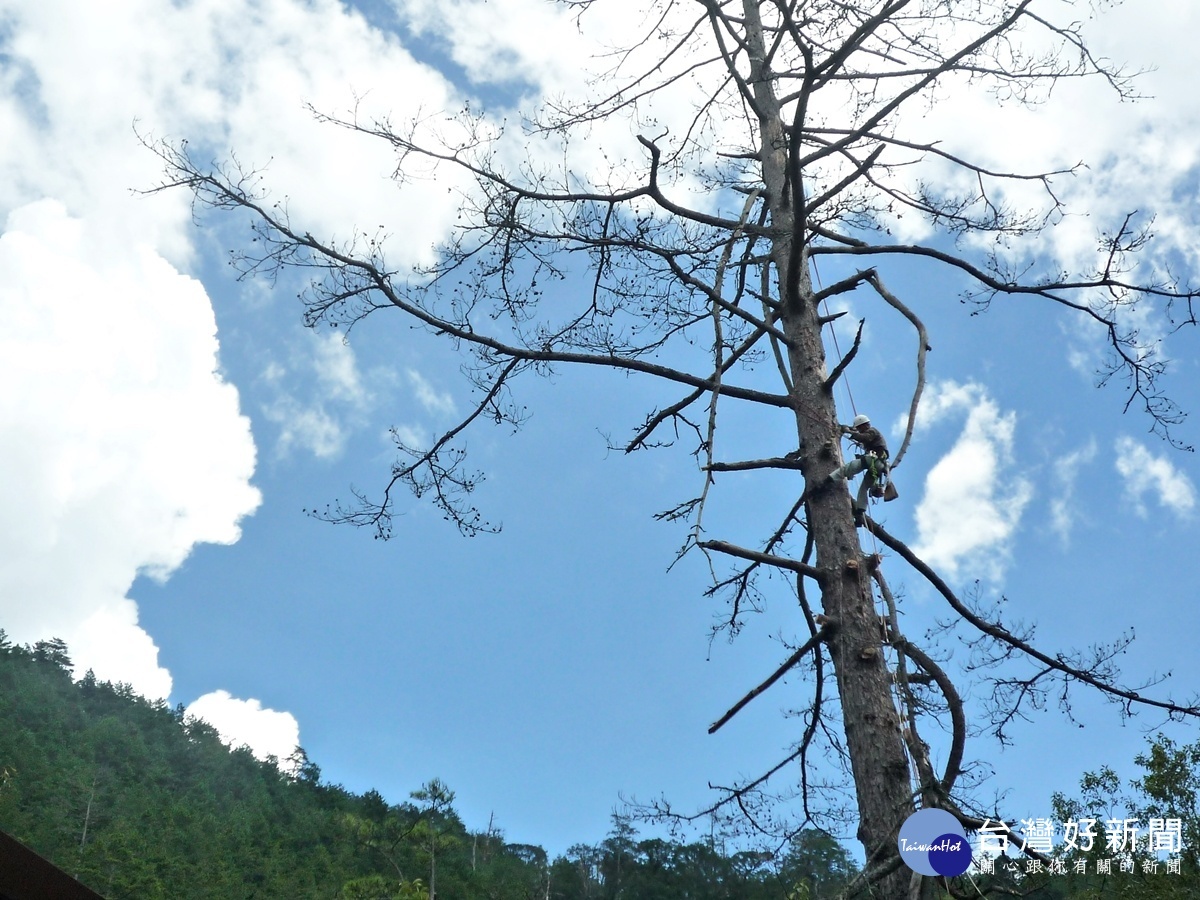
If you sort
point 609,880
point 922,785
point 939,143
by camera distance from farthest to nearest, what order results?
point 609,880, point 939,143, point 922,785

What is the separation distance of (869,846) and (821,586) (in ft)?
3.67

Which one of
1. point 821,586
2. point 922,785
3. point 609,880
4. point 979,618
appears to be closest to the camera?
point 922,785

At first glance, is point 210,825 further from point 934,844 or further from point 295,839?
point 934,844

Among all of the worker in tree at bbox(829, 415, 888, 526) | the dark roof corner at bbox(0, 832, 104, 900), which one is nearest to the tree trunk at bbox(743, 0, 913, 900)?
the worker in tree at bbox(829, 415, 888, 526)

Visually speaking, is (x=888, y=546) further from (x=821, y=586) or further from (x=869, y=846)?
(x=869, y=846)

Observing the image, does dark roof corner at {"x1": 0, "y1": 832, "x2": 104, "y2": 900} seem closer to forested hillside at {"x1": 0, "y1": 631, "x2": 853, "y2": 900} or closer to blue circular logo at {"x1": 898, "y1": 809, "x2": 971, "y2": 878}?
blue circular logo at {"x1": 898, "y1": 809, "x2": 971, "y2": 878}

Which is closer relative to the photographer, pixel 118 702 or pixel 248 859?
pixel 248 859

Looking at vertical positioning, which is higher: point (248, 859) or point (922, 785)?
point (248, 859)

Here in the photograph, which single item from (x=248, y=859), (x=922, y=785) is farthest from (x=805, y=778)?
(x=248, y=859)

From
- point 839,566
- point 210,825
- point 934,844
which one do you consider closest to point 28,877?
point 934,844

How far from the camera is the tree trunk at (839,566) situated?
3.80m

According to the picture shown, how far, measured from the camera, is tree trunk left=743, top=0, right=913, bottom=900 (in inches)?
150

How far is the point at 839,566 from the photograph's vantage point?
435 cm

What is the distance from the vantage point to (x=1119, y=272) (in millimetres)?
5125
